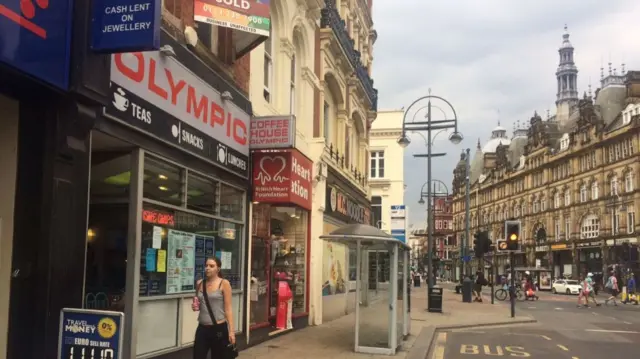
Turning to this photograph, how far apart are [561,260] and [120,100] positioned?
7746 cm

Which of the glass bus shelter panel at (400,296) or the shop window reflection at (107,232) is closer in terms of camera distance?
the shop window reflection at (107,232)

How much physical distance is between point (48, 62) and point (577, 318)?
2179 cm

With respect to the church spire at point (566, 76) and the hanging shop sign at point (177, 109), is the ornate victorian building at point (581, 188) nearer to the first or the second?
the church spire at point (566, 76)

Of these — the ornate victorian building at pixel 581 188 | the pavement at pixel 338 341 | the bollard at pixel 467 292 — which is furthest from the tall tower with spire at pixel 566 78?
the pavement at pixel 338 341

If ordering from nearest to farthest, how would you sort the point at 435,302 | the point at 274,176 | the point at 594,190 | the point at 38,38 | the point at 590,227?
the point at 38,38 < the point at 274,176 < the point at 435,302 < the point at 594,190 < the point at 590,227

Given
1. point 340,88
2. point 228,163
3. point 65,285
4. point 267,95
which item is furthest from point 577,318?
point 65,285

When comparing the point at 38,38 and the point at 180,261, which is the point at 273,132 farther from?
the point at 38,38

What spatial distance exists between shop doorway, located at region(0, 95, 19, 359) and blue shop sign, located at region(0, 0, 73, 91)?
2.57ft

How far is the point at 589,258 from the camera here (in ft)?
225

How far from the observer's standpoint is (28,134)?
581 cm

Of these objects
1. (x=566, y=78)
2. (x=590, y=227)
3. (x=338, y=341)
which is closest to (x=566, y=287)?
(x=590, y=227)

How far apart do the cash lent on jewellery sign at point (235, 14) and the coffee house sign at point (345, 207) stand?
28.0 feet

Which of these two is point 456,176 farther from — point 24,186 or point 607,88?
point 24,186

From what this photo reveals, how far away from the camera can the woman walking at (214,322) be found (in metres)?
6.59
